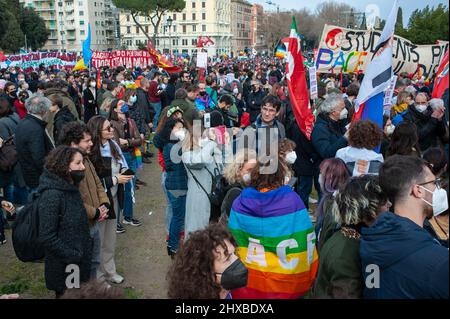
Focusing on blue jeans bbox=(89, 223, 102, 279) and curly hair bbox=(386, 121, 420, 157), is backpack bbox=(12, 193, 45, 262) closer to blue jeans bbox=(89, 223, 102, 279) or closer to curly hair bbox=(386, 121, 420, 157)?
blue jeans bbox=(89, 223, 102, 279)

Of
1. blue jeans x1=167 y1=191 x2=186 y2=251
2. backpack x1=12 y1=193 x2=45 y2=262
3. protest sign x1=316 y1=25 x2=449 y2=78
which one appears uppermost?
protest sign x1=316 y1=25 x2=449 y2=78

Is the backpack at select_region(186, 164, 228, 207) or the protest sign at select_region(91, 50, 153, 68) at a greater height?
the protest sign at select_region(91, 50, 153, 68)

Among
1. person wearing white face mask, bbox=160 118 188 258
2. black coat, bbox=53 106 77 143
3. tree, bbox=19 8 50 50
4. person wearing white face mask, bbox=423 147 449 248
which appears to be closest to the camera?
person wearing white face mask, bbox=423 147 449 248

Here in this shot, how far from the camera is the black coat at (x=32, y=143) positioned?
5.03 m

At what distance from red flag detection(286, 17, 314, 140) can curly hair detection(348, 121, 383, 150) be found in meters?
1.34

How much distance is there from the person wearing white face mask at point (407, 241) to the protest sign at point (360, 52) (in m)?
9.60

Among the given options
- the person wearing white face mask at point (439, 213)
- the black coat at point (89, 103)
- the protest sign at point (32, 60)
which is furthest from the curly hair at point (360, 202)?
the protest sign at point (32, 60)

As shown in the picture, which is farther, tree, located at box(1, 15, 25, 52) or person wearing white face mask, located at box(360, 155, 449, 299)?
tree, located at box(1, 15, 25, 52)

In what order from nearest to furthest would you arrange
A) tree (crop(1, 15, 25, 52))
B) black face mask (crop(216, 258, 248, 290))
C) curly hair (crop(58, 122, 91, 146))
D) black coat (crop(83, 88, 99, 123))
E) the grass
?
black face mask (crop(216, 258, 248, 290)) < curly hair (crop(58, 122, 91, 146)) < the grass < black coat (crop(83, 88, 99, 123)) < tree (crop(1, 15, 25, 52))

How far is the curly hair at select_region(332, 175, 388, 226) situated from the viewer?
8.14ft

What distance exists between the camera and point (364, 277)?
2.31 metres

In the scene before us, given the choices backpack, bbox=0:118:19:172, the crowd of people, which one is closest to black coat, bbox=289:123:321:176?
the crowd of people

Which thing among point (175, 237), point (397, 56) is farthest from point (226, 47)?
point (175, 237)

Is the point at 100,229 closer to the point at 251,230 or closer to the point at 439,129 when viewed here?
the point at 251,230
